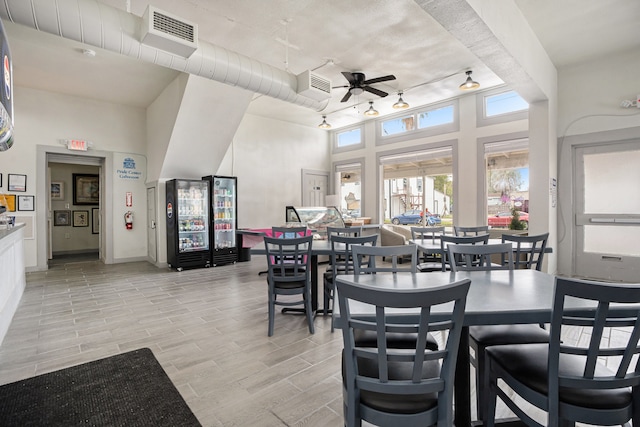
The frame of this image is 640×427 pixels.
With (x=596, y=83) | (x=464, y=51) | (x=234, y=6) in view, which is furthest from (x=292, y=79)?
(x=596, y=83)

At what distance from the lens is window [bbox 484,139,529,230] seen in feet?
21.3

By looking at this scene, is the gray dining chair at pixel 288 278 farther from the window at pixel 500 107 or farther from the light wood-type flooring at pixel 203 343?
the window at pixel 500 107

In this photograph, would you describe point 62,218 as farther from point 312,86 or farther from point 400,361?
point 400,361

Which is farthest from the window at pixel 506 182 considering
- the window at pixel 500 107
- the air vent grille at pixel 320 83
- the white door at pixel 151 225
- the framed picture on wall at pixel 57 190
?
the framed picture on wall at pixel 57 190

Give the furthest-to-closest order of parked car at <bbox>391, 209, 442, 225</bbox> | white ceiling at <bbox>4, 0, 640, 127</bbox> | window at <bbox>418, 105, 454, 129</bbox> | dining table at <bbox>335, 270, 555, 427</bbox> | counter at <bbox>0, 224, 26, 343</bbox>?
1. parked car at <bbox>391, 209, 442, 225</bbox>
2. window at <bbox>418, 105, 454, 129</bbox>
3. white ceiling at <bbox>4, 0, 640, 127</bbox>
4. counter at <bbox>0, 224, 26, 343</bbox>
5. dining table at <bbox>335, 270, 555, 427</bbox>

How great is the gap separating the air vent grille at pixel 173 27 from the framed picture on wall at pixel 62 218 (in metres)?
8.29

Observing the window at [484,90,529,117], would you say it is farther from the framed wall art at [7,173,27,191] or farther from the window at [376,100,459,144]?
the framed wall art at [7,173,27,191]

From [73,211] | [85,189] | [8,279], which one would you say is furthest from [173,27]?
[73,211]

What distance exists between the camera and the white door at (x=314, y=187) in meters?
9.51

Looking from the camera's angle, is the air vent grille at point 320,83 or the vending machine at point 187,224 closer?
the air vent grille at point 320,83

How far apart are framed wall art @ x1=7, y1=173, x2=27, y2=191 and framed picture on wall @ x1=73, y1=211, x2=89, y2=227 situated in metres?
3.08

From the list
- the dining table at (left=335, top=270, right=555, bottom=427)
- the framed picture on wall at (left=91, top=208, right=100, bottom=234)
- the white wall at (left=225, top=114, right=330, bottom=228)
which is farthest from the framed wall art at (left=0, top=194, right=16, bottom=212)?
the dining table at (left=335, top=270, right=555, bottom=427)

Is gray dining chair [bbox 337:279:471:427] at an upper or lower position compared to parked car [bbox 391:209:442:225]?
lower

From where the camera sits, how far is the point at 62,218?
8930mm
